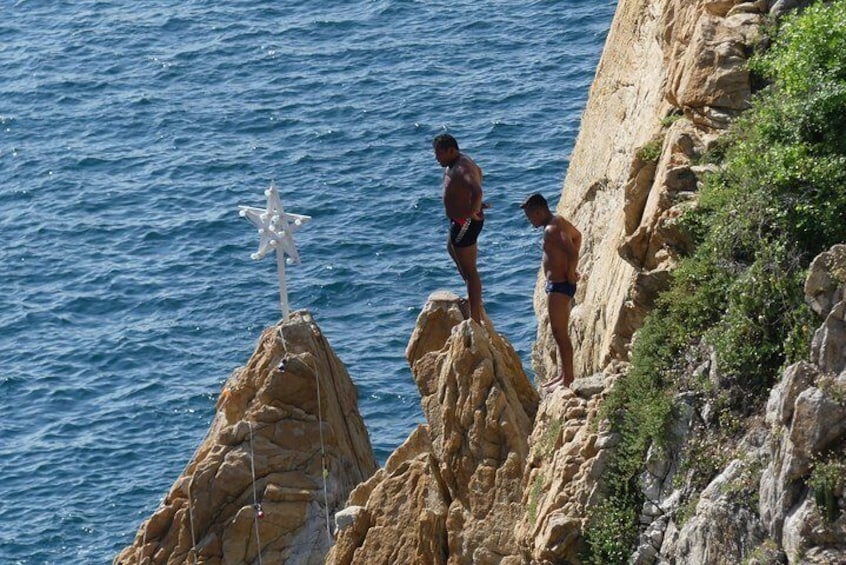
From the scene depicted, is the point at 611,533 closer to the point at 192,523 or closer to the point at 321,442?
the point at 321,442

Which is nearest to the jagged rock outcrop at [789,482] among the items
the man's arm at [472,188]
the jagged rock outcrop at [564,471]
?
the jagged rock outcrop at [564,471]

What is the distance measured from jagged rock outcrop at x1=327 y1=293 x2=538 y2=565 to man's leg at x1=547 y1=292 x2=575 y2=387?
92cm

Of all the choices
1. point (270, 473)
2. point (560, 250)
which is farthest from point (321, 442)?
point (560, 250)

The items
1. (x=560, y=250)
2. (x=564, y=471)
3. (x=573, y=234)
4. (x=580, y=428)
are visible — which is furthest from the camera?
(x=573, y=234)

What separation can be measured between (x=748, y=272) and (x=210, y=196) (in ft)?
118

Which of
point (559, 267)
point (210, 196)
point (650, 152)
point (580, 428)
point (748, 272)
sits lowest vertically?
point (210, 196)

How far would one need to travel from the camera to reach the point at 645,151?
20719mm

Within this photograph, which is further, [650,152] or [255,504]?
[255,504]

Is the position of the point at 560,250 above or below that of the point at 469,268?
above

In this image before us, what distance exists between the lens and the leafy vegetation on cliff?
1680 cm

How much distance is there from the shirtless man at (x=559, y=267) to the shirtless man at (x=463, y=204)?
169 centimetres

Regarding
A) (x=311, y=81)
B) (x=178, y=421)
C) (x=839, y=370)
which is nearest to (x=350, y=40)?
(x=311, y=81)

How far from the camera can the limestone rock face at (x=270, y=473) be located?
95.1 feet

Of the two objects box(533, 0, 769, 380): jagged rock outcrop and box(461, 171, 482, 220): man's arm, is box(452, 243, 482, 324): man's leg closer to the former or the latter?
box(461, 171, 482, 220): man's arm
